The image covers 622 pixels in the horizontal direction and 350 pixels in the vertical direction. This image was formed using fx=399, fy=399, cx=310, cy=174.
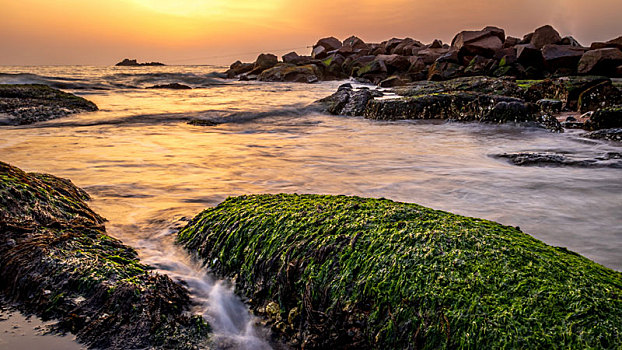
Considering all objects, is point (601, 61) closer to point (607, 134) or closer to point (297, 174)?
point (607, 134)

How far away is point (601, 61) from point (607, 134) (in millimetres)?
12387

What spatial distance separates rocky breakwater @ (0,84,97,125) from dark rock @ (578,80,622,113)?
1344 centimetres

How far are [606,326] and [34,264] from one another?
2.61 meters

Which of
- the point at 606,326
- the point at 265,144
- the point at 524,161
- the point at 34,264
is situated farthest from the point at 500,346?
the point at 265,144

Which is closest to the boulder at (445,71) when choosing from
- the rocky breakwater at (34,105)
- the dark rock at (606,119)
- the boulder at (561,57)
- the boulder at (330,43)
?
the boulder at (561,57)

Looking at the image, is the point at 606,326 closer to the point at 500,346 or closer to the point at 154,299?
the point at 500,346

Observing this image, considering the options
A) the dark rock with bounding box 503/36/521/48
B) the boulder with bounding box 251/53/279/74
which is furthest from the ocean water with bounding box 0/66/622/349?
the boulder with bounding box 251/53/279/74

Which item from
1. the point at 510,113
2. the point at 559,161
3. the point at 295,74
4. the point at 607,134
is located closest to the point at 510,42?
the point at 295,74

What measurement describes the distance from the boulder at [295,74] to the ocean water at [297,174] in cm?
2312

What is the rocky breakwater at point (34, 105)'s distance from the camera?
9.26m

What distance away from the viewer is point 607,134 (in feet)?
23.6

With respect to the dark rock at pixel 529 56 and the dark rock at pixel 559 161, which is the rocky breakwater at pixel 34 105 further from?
the dark rock at pixel 529 56

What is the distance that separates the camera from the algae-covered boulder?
1515mm

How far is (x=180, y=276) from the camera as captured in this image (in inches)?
95.2
